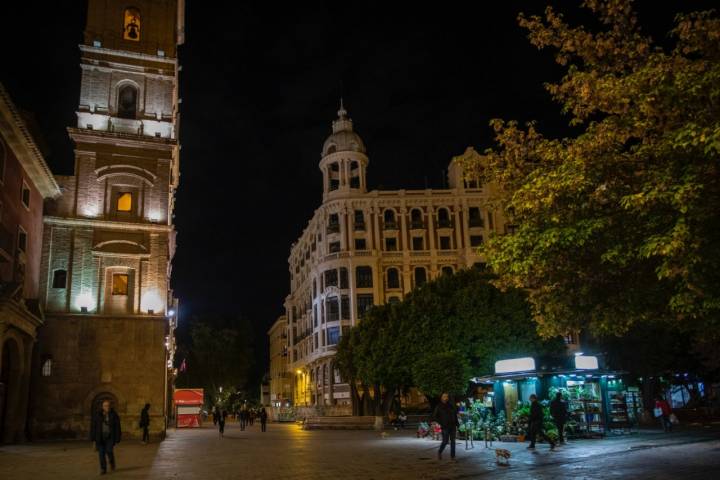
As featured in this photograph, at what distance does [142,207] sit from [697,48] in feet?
85.4

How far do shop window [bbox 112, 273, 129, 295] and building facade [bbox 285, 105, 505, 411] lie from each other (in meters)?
31.2

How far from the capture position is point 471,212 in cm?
6256

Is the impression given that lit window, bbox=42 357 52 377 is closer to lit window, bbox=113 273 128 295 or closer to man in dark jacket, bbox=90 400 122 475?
lit window, bbox=113 273 128 295

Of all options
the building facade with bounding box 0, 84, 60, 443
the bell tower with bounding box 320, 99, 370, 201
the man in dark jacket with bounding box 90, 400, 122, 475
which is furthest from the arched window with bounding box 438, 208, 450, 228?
the man in dark jacket with bounding box 90, 400, 122, 475

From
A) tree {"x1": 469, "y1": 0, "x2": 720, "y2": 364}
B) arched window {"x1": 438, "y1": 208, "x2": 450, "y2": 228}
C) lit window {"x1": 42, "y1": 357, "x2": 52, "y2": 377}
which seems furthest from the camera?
arched window {"x1": 438, "y1": 208, "x2": 450, "y2": 228}

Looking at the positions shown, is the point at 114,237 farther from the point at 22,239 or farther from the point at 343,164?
the point at 343,164

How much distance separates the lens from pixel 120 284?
3014 cm

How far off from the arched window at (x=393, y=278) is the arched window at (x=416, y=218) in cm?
480

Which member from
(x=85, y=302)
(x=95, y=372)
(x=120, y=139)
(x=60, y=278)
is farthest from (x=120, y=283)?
(x=120, y=139)

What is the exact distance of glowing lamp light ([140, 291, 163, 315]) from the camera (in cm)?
2994

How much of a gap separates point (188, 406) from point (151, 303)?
63.1 feet

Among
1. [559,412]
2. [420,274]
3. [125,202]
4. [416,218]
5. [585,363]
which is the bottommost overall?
[559,412]

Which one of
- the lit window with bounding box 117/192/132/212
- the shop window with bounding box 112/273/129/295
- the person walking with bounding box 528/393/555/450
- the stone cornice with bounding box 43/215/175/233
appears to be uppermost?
the lit window with bounding box 117/192/132/212

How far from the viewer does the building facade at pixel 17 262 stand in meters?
23.2
